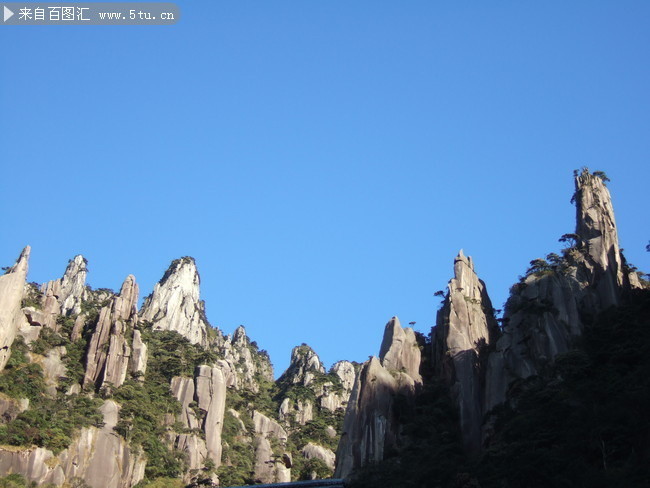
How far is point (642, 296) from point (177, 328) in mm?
82924

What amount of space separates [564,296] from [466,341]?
9.17 meters

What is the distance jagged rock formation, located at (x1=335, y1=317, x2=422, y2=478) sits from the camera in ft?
197

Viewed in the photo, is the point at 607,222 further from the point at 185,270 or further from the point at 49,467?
the point at 185,270

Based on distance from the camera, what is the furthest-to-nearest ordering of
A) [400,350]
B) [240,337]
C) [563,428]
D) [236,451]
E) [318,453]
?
[240,337], [318,453], [236,451], [400,350], [563,428]

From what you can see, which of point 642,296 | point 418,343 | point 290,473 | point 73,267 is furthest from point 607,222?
point 73,267

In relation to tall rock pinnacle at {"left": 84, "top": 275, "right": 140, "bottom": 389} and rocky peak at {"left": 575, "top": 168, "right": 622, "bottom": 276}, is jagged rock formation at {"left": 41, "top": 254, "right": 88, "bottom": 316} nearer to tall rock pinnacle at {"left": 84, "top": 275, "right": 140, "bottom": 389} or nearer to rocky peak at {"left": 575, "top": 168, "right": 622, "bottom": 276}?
tall rock pinnacle at {"left": 84, "top": 275, "right": 140, "bottom": 389}

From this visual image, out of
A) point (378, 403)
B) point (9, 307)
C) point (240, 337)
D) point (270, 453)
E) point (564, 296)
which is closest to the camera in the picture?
point (564, 296)

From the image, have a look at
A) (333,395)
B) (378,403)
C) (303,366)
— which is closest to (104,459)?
(378,403)

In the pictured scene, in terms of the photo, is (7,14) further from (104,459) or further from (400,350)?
(104,459)

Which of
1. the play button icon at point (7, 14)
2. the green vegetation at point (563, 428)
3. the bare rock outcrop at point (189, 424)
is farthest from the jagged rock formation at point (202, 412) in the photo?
the play button icon at point (7, 14)

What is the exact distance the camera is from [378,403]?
62438 mm

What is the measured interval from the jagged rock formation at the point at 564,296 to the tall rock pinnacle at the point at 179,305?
236 ft

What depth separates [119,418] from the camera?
7838 centimetres

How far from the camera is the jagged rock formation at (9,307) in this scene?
75.6 m
